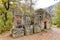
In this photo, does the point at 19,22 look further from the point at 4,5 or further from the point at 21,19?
the point at 4,5

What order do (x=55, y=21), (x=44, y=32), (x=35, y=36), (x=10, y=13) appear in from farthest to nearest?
(x=55, y=21)
(x=10, y=13)
(x=44, y=32)
(x=35, y=36)

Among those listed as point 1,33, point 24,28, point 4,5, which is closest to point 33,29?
point 24,28

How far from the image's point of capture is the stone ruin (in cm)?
618

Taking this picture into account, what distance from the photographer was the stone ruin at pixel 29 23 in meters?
6.18

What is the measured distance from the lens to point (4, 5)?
740 centimetres

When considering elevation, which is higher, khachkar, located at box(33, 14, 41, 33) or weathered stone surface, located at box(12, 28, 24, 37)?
khachkar, located at box(33, 14, 41, 33)

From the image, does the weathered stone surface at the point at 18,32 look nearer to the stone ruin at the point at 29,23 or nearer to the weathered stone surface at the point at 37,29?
the stone ruin at the point at 29,23

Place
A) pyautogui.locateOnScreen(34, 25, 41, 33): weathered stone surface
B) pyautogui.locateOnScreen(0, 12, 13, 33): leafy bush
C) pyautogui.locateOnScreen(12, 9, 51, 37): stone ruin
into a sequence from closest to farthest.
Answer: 1. pyautogui.locateOnScreen(12, 9, 51, 37): stone ruin
2. pyautogui.locateOnScreen(34, 25, 41, 33): weathered stone surface
3. pyautogui.locateOnScreen(0, 12, 13, 33): leafy bush

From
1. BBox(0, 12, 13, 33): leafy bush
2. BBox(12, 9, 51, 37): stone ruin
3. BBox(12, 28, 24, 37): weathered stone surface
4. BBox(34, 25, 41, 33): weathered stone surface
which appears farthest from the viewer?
BBox(0, 12, 13, 33): leafy bush

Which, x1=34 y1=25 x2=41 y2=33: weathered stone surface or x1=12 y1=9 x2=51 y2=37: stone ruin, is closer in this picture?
x1=12 y1=9 x2=51 y2=37: stone ruin

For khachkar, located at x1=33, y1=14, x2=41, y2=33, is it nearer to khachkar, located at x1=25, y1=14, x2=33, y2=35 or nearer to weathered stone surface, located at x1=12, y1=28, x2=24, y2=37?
khachkar, located at x1=25, y1=14, x2=33, y2=35

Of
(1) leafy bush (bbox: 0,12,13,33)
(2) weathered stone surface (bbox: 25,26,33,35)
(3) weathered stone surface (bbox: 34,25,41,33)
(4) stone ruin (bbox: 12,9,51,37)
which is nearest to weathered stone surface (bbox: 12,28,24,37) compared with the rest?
(4) stone ruin (bbox: 12,9,51,37)

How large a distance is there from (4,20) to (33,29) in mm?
1679

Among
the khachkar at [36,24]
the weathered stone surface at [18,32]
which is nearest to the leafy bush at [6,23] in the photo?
the weathered stone surface at [18,32]
